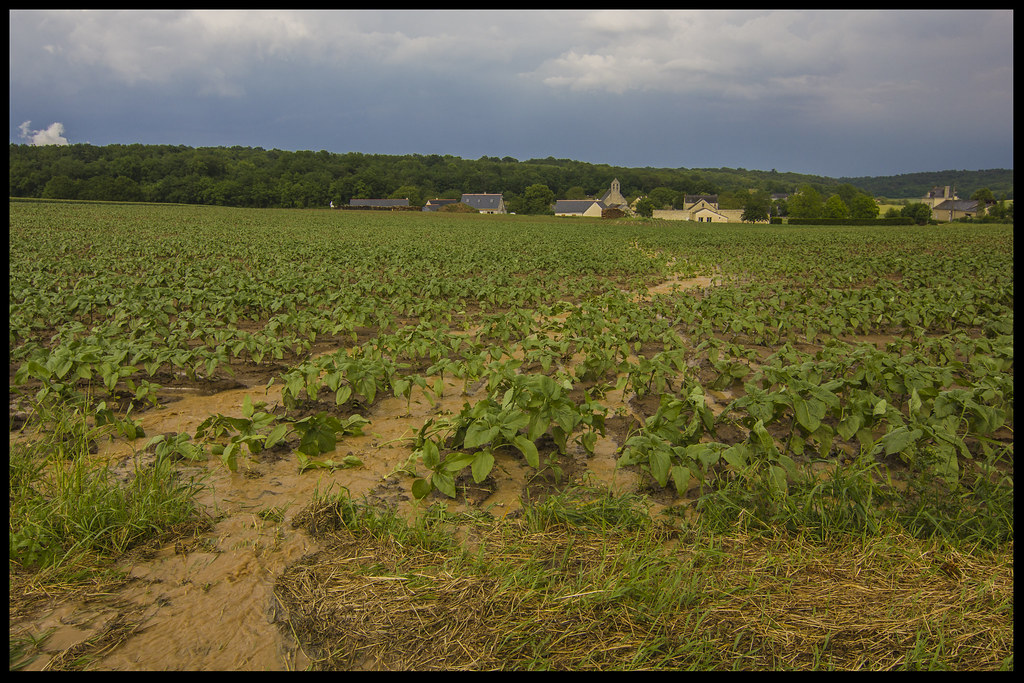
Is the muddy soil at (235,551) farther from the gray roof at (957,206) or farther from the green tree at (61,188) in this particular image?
the gray roof at (957,206)

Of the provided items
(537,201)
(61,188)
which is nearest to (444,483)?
(61,188)

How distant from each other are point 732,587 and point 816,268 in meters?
17.2

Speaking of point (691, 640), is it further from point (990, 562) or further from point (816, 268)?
point (816, 268)

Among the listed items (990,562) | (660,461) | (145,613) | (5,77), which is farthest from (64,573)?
(990,562)

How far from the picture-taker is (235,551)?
2.69 meters

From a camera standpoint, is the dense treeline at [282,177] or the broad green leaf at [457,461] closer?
the broad green leaf at [457,461]

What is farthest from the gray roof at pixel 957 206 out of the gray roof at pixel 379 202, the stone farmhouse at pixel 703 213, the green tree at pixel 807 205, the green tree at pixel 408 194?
the gray roof at pixel 379 202

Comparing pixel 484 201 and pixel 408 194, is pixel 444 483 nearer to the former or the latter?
pixel 484 201

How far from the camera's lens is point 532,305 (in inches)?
430

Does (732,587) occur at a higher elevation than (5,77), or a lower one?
lower

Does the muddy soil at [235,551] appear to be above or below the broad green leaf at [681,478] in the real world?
below

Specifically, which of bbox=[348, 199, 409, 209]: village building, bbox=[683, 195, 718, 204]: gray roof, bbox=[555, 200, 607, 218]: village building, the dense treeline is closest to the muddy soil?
the dense treeline

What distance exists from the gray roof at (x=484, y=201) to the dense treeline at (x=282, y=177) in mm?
4942

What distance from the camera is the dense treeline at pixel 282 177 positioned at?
73.6 m
